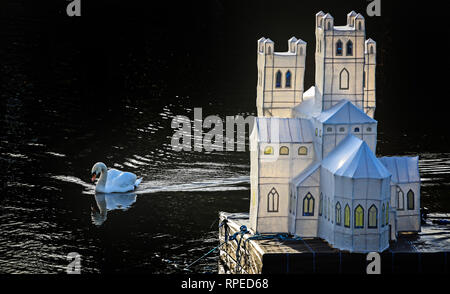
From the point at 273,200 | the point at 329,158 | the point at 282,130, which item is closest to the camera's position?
the point at 329,158

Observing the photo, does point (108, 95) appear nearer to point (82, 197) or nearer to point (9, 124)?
point (9, 124)

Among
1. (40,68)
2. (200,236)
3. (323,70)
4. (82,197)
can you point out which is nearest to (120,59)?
(40,68)

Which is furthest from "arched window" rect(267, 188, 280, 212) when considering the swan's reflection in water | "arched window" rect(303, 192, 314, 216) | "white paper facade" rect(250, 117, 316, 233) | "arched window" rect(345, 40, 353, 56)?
the swan's reflection in water

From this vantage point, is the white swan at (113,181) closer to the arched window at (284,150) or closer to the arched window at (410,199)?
the arched window at (284,150)

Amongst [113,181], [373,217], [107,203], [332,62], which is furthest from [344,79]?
[113,181]

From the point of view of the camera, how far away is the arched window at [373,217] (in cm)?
4897

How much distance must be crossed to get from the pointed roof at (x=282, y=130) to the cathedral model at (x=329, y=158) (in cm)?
5

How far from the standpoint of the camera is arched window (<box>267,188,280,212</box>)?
52094 millimetres

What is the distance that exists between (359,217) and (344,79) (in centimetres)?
729

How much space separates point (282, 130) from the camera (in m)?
52.1

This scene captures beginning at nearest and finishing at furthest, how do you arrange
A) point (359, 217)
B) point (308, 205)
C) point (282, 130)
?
point (359, 217), point (308, 205), point (282, 130)

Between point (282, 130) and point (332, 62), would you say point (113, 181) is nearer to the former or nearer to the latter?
point (282, 130)

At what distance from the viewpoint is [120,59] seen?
105m

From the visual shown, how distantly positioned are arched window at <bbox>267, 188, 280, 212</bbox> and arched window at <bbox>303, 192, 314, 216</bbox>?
59.4 inches
